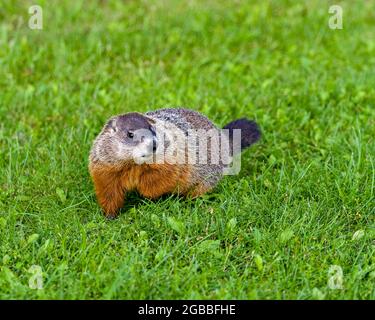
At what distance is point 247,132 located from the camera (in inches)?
194

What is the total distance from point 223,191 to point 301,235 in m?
0.68

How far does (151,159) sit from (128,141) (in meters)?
0.17

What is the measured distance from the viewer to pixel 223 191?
4.49 metres

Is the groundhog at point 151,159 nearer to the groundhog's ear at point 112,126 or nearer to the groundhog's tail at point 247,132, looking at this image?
the groundhog's ear at point 112,126

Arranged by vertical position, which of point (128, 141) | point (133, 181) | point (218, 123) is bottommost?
point (133, 181)

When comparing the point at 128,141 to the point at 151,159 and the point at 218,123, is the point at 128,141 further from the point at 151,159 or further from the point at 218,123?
the point at 218,123

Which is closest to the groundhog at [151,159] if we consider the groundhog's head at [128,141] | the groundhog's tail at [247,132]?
the groundhog's head at [128,141]

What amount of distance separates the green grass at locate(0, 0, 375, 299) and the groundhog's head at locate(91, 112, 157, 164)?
0.34m

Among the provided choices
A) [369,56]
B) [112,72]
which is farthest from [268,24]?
[112,72]

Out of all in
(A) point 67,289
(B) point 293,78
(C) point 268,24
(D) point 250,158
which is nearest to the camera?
(A) point 67,289

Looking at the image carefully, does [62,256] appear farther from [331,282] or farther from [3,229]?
[331,282]

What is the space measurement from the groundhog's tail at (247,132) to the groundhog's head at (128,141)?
0.87 meters

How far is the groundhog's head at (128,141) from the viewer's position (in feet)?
13.1

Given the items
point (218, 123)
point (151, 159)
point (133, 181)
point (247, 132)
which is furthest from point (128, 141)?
point (218, 123)
